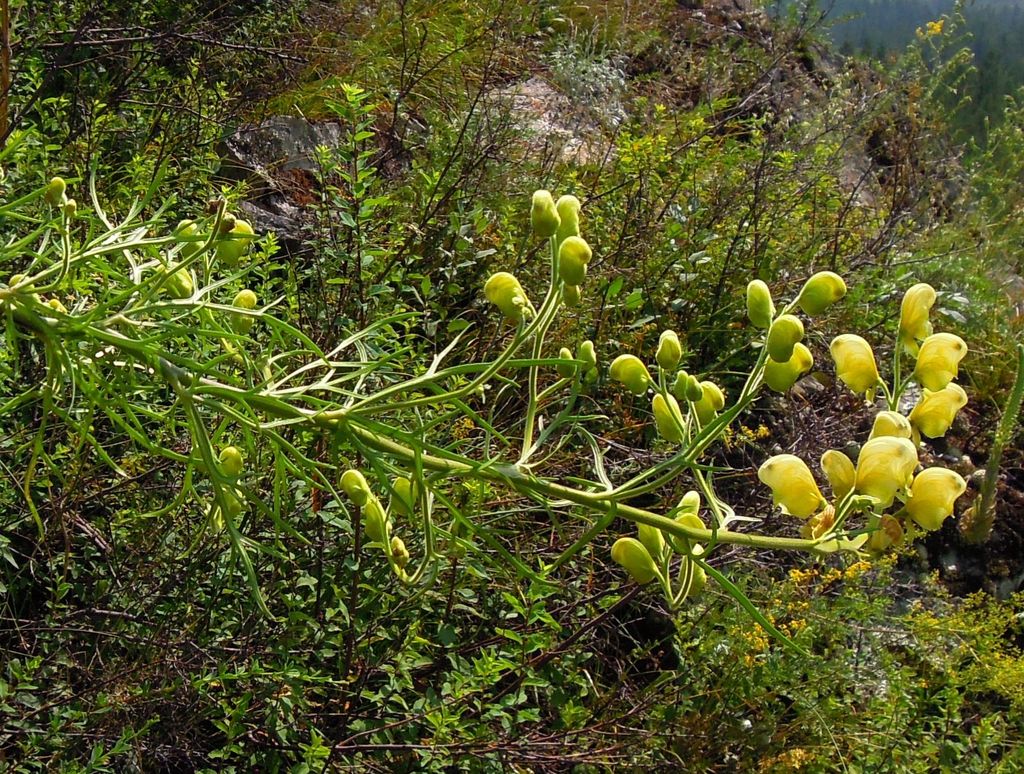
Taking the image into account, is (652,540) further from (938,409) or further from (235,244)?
(235,244)

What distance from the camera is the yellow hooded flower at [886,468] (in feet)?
2.16

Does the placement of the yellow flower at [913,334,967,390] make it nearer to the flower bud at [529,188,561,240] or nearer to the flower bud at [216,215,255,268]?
the flower bud at [529,188,561,240]

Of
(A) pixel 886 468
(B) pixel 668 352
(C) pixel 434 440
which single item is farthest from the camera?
(C) pixel 434 440

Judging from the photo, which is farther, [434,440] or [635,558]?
[434,440]

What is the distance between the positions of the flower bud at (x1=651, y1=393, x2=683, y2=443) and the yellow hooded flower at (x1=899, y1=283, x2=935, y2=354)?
0.25 metres

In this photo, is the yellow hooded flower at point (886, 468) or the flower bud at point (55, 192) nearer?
the yellow hooded flower at point (886, 468)

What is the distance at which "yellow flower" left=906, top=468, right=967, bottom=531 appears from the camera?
698mm

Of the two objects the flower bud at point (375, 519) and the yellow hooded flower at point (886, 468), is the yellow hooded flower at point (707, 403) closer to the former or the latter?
the yellow hooded flower at point (886, 468)

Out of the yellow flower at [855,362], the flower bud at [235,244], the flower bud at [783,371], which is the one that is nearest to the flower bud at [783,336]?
the flower bud at [783,371]

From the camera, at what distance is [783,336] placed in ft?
2.29

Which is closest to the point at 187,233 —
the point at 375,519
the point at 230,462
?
the point at 230,462

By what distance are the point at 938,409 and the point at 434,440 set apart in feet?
3.67

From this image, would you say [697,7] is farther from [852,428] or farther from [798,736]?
[798,736]

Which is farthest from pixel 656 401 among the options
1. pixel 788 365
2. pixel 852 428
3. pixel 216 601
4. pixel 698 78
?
pixel 698 78
